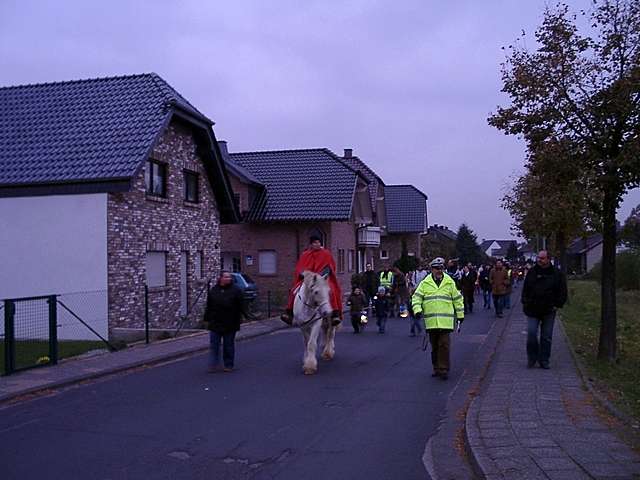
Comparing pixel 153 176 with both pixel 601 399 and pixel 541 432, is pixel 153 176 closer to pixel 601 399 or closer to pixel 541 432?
pixel 601 399

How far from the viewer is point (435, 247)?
7469 cm

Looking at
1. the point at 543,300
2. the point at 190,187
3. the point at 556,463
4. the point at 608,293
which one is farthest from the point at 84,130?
the point at 556,463

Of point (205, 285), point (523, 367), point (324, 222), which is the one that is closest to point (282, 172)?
point (324, 222)

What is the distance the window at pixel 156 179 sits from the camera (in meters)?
21.6

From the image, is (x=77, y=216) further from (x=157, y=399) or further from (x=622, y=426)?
(x=622, y=426)

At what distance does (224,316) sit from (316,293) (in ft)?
5.29

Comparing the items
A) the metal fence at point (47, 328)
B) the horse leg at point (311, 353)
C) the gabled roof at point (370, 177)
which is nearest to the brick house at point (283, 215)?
the gabled roof at point (370, 177)

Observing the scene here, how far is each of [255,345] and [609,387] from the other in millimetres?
9057

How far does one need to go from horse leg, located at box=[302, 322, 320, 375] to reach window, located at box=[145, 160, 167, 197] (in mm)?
10011

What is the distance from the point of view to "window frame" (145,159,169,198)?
2152 centimetres

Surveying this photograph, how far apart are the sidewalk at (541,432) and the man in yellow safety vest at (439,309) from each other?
2.59ft

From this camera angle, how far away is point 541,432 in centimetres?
783

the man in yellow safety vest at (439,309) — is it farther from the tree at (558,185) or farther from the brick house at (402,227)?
the brick house at (402,227)

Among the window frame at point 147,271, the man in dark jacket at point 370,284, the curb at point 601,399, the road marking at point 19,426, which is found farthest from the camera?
the man in dark jacket at point 370,284
